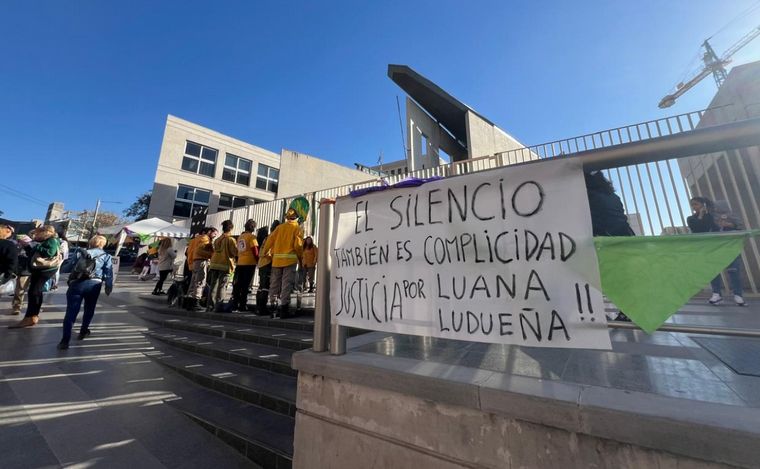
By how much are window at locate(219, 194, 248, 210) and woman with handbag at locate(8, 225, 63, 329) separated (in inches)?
630

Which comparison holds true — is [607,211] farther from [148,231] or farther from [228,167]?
[228,167]

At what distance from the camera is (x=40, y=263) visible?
5668 millimetres

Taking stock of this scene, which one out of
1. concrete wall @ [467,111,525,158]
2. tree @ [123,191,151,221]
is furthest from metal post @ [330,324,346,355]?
tree @ [123,191,151,221]

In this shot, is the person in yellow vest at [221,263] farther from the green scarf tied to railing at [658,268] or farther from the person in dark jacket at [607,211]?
the green scarf tied to railing at [658,268]

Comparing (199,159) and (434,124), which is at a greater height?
(199,159)

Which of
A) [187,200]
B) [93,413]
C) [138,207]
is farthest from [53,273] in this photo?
[138,207]

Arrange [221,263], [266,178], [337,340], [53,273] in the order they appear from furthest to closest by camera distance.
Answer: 1. [266,178]
2. [221,263]
3. [53,273]
4. [337,340]

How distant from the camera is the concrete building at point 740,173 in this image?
512 cm

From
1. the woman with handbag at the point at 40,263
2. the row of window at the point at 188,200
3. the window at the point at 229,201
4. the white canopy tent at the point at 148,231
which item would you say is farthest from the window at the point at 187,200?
the woman with handbag at the point at 40,263

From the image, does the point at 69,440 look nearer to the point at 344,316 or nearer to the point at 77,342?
the point at 344,316

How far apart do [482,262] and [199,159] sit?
2360 cm

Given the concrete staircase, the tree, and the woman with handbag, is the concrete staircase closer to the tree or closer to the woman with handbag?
the woman with handbag

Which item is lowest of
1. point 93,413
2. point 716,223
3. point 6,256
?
point 93,413

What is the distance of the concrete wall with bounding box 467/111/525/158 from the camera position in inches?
388
